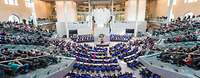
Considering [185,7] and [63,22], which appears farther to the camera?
[63,22]

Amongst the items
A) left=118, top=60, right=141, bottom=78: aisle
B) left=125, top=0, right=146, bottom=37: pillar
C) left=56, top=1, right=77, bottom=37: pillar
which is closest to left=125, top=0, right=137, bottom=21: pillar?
left=125, top=0, right=146, bottom=37: pillar

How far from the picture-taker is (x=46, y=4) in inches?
1513

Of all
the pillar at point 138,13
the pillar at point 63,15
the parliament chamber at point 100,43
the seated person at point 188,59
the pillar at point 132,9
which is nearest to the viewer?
the seated person at point 188,59

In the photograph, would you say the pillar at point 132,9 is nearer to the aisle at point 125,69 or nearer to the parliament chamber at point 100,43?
the parliament chamber at point 100,43

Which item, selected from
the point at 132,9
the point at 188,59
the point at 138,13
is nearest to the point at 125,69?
the point at 188,59

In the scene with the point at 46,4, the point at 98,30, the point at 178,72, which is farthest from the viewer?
the point at 46,4

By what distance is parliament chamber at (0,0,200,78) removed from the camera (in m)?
6.81

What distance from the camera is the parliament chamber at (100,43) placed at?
22.3ft

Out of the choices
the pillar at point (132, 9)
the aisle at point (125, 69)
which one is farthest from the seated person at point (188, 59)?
the pillar at point (132, 9)

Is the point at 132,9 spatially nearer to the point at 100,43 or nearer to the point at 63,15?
the point at 100,43

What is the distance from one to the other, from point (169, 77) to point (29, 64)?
5399mm

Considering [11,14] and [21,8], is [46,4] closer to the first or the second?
[21,8]

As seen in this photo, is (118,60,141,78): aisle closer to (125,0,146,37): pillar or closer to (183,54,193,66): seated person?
(183,54,193,66): seated person

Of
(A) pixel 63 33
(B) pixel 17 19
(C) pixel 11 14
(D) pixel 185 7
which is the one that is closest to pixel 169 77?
(D) pixel 185 7
